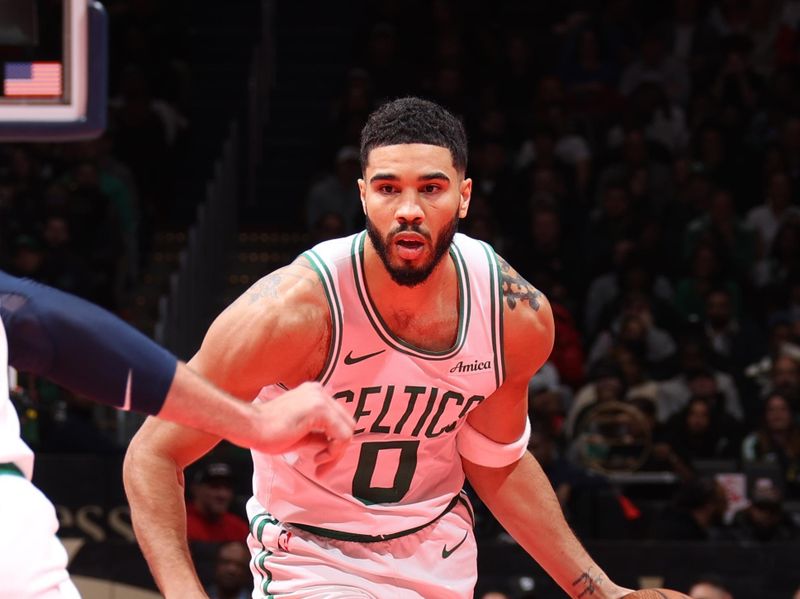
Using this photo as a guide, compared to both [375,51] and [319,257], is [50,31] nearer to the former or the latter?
Result: [319,257]

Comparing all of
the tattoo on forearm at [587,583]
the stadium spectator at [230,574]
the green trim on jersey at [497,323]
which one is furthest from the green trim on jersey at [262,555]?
the stadium spectator at [230,574]

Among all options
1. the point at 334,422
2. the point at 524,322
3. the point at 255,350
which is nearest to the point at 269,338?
the point at 255,350

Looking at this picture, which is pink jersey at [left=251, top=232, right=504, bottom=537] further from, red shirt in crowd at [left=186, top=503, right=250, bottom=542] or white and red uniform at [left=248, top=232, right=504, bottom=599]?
red shirt in crowd at [left=186, top=503, right=250, bottom=542]

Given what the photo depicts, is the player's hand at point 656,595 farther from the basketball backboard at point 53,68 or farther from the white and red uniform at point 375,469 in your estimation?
the basketball backboard at point 53,68

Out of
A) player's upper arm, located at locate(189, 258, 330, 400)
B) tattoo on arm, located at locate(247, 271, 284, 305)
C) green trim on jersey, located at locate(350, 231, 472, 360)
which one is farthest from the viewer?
green trim on jersey, located at locate(350, 231, 472, 360)

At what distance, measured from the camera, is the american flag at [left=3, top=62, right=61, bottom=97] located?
5137 mm

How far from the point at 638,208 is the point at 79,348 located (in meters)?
10.0

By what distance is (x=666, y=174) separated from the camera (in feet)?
42.6

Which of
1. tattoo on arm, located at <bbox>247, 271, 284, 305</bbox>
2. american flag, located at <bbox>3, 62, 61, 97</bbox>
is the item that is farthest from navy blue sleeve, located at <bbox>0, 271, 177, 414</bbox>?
american flag, located at <bbox>3, 62, 61, 97</bbox>

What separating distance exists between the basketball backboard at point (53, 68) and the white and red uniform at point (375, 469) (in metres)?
1.14

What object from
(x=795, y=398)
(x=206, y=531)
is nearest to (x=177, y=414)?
(x=206, y=531)

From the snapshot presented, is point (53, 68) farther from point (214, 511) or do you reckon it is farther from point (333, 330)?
point (214, 511)

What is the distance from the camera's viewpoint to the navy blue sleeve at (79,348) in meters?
2.77

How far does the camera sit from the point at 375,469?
14.3 feet
